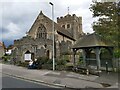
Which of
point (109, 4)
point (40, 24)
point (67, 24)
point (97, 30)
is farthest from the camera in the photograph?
point (67, 24)

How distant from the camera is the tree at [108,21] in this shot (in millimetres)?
16736

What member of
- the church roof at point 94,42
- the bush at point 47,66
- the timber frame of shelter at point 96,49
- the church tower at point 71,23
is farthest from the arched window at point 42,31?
the church roof at point 94,42

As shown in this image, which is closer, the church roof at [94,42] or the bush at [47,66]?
the church roof at [94,42]

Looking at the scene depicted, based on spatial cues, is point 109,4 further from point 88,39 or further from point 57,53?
point 57,53

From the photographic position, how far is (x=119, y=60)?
23719mm

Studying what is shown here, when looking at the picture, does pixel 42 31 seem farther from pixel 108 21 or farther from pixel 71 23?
pixel 108 21

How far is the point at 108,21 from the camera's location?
746 inches

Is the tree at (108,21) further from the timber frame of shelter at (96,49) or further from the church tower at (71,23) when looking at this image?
the church tower at (71,23)

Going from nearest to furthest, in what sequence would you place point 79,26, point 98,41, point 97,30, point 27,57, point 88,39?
point 97,30 < point 98,41 < point 88,39 < point 27,57 < point 79,26

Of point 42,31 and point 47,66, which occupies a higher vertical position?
point 42,31

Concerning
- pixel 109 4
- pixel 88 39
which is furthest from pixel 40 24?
pixel 109 4

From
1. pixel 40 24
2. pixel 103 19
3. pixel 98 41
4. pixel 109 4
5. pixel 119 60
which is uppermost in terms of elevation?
pixel 40 24

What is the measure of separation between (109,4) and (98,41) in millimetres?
5832

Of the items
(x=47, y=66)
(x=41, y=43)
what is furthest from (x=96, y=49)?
(x=41, y=43)
